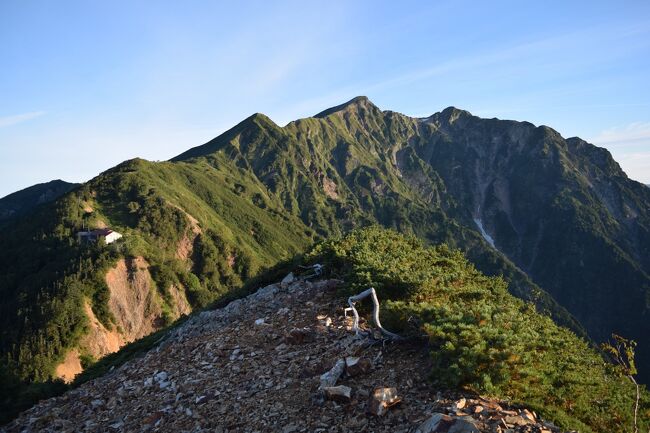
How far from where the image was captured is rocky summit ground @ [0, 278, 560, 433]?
8.22m

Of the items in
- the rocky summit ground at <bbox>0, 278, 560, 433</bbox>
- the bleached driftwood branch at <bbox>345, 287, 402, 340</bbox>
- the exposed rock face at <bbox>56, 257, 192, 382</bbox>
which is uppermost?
the bleached driftwood branch at <bbox>345, 287, 402, 340</bbox>

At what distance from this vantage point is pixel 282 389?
10.5 metres

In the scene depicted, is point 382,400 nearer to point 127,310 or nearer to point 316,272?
point 316,272

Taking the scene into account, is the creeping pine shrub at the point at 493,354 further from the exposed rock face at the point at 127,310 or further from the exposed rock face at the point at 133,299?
Answer: the exposed rock face at the point at 133,299

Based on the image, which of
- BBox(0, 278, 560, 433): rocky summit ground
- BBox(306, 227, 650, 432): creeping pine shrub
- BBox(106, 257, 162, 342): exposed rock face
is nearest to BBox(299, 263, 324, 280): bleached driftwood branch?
BBox(0, 278, 560, 433): rocky summit ground

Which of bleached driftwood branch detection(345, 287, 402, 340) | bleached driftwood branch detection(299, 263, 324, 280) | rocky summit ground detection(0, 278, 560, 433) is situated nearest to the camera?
rocky summit ground detection(0, 278, 560, 433)

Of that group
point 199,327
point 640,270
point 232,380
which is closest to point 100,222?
point 199,327

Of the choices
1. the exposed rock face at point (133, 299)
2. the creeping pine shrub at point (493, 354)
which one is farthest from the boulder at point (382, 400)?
the exposed rock face at point (133, 299)

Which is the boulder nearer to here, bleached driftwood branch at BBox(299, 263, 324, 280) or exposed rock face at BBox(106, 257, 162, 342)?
bleached driftwood branch at BBox(299, 263, 324, 280)

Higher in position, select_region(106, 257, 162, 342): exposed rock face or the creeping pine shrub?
the creeping pine shrub

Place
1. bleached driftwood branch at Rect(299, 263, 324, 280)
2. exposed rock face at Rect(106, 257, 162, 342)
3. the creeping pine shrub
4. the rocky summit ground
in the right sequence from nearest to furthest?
the rocky summit ground → the creeping pine shrub → bleached driftwood branch at Rect(299, 263, 324, 280) → exposed rock face at Rect(106, 257, 162, 342)

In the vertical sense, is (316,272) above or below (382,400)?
above

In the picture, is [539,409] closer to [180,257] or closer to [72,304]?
[72,304]

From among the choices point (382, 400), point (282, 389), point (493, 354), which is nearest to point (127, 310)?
point (282, 389)
